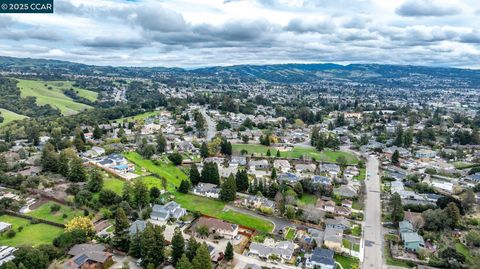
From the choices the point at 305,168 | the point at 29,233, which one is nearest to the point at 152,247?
the point at 29,233

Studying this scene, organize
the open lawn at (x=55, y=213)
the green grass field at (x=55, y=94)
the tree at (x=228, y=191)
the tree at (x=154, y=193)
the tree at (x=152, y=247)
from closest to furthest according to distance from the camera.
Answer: the tree at (x=152, y=247) → the open lawn at (x=55, y=213) → the tree at (x=154, y=193) → the tree at (x=228, y=191) → the green grass field at (x=55, y=94)

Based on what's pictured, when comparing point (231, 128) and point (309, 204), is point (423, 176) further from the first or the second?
point (231, 128)

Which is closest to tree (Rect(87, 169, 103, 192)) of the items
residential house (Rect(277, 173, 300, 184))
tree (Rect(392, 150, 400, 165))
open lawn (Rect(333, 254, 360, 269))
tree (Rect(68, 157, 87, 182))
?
tree (Rect(68, 157, 87, 182))

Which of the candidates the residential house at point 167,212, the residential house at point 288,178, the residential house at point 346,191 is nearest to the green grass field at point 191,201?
the residential house at point 167,212

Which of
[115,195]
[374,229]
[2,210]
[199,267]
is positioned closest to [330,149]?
[374,229]

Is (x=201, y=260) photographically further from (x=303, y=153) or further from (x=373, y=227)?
(x=303, y=153)

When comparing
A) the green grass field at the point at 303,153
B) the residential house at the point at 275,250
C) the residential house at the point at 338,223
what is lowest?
the residential house at the point at 275,250

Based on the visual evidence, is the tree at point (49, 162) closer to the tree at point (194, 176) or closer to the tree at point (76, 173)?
the tree at point (76, 173)

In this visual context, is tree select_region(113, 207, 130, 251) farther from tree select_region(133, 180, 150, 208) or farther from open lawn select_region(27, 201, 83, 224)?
tree select_region(133, 180, 150, 208)
